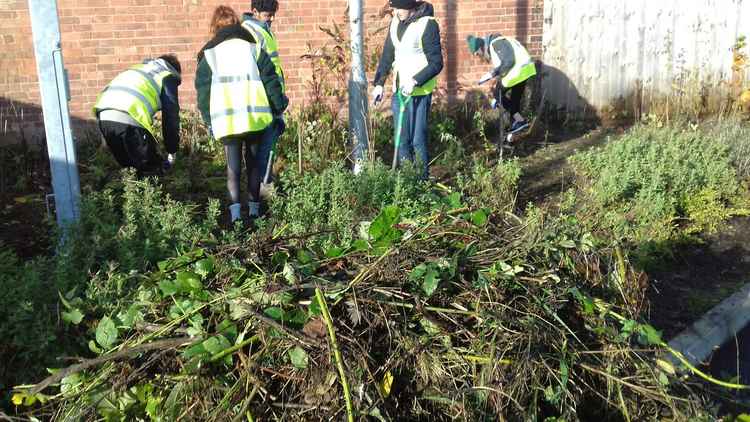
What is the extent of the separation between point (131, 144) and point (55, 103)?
116 centimetres

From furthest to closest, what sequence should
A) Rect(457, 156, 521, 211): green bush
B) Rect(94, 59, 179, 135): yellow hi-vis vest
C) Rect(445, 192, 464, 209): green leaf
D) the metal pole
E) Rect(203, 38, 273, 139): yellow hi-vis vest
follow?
the metal pole
Rect(94, 59, 179, 135): yellow hi-vis vest
Rect(457, 156, 521, 211): green bush
Rect(203, 38, 273, 139): yellow hi-vis vest
Rect(445, 192, 464, 209): green leaf

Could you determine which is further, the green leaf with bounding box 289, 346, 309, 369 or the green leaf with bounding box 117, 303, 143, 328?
the green leaf with bounding box 117, 303, 143, 328

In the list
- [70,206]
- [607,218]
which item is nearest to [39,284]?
[70,206]

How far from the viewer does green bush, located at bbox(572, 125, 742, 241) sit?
573 centimetres

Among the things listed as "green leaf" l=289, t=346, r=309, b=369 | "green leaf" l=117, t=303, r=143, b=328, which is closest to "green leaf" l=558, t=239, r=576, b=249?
"green leaf" l=289, t=346, r=309, b=369

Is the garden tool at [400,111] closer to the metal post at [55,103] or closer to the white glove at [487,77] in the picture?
the white glove at [487,77]

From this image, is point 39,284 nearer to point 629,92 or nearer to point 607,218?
point 607,218

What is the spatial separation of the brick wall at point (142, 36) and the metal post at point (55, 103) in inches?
144

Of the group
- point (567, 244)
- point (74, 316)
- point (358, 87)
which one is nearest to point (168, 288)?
point (74, 316)

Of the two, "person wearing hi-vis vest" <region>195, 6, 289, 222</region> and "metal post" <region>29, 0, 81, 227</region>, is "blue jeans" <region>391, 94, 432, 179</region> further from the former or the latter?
"metal post" <region>29, 0, 81, 227</region>

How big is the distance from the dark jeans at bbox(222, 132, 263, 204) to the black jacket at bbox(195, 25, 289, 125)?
0.25 meters

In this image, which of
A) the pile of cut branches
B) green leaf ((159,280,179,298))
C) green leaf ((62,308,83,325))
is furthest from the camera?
green leaf ((62,308,83,325))

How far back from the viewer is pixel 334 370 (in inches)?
96.4

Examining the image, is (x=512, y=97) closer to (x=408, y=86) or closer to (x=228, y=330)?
(x=408, y=86)
